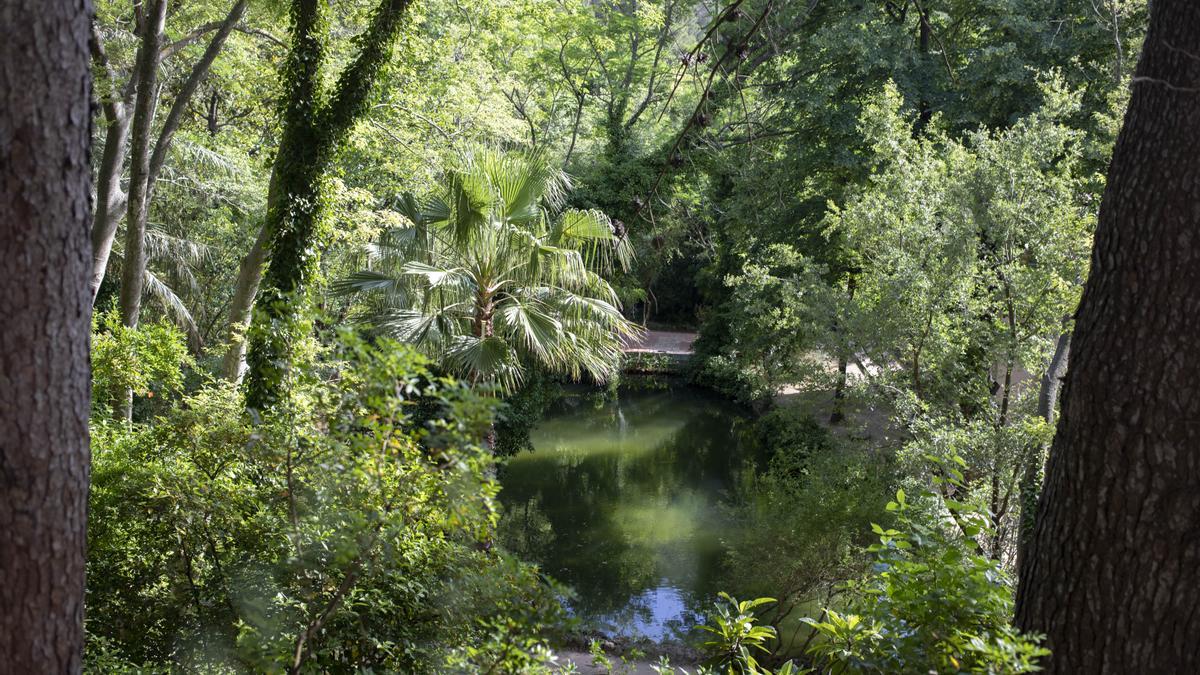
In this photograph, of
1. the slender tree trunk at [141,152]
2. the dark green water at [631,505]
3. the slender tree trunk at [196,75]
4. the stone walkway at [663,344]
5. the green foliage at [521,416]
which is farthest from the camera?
the stone walkway at [663,344]

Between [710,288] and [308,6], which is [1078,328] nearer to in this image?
[308,6]

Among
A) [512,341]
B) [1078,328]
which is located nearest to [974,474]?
[512,341]

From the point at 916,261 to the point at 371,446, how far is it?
911cm

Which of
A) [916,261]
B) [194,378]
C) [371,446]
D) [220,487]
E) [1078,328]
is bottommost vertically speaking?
[194,378]

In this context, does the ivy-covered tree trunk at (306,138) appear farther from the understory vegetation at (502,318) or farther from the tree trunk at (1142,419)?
the tree trunk at (1142,419)

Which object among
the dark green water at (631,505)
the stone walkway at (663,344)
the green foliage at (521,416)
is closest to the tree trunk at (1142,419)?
the dark green water at (631,505)

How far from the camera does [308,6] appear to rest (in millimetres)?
7625

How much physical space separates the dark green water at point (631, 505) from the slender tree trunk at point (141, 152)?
605cm

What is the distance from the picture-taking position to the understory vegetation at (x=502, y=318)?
2963mm

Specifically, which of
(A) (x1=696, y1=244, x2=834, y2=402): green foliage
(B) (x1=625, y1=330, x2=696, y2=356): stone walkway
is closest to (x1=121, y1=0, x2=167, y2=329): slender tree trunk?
(A) (x1=696, y1=244, x2=834, y2=402): green foliage

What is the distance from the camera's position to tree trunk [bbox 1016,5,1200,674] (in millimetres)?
2447

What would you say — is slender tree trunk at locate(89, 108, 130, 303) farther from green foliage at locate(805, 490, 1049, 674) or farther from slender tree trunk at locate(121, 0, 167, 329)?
green foliage at locate(805, 490, 1049, 674)

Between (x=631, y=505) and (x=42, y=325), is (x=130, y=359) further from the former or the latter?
(x=631, y=505)

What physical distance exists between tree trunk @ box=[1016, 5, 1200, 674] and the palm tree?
728 cm
